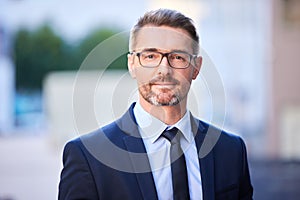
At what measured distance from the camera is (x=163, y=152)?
1273mm

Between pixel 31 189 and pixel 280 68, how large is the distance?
17.4ft

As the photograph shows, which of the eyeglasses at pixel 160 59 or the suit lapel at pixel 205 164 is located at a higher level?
the eyeglasses at pixel 160 59

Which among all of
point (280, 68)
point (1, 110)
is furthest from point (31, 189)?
point (1, 110)

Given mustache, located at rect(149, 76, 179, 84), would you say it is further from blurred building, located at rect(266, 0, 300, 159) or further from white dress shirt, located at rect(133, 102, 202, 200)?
blurred building, located at rect(266, 0, 300, 159)

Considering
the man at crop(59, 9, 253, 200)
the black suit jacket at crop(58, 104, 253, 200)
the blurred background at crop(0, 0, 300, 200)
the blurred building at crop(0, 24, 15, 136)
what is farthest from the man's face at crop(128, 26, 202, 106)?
the blurred building at crop(0, 24, 15, 136)

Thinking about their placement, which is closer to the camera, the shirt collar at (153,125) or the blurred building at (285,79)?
the shirt collar at (153,125)

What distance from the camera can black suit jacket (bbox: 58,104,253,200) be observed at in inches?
47.4

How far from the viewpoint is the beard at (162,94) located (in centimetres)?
120

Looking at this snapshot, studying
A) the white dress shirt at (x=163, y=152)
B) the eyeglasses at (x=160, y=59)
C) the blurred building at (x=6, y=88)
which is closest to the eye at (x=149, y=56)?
the eyeglasses at (x=160, y=59)

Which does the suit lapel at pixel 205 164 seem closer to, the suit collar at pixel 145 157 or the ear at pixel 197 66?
the suit collar at pixel 145 157

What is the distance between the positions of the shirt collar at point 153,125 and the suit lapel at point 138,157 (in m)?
0.02

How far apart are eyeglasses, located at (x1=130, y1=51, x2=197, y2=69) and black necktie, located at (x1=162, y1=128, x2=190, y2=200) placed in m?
0.15

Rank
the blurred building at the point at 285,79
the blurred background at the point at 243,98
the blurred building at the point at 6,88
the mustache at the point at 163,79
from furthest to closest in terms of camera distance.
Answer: the blurred building at the point at 6,88 < the blurred building at the point at 285,79 < the blurred background at the point at 243,98 < the mustache at the point at 163,79

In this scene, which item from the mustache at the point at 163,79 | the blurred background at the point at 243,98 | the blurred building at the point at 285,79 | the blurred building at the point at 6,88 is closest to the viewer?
the mustache at the point at 163,79
